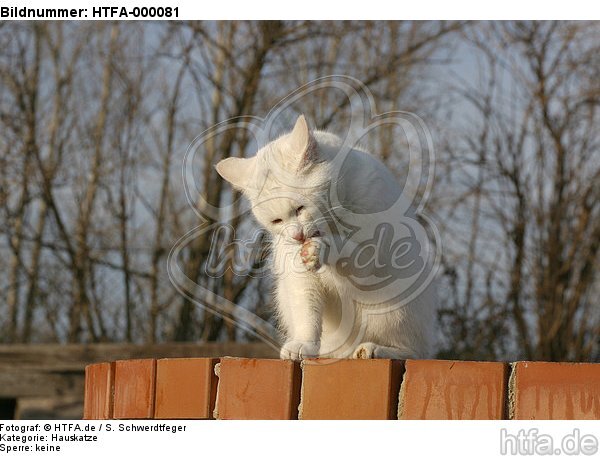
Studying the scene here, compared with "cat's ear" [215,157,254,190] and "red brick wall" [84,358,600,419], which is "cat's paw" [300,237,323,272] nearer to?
"cat's ear" [215,157,254,190]

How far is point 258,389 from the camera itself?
2.47 metres

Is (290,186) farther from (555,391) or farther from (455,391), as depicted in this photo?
(555,391)

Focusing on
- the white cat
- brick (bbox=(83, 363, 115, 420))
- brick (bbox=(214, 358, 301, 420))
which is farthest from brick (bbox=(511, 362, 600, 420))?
brick (bbox=(83, 363, 115, 420))

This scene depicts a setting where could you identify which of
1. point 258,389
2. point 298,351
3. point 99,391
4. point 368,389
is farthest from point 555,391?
point 99,391

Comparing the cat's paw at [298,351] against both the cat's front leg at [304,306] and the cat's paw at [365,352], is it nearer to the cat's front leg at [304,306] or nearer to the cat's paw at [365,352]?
the cat's front leg at [304,306]

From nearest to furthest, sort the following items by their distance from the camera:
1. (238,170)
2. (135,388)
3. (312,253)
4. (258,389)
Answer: (258,389) → (135,388) → (312,253) → (238,170)

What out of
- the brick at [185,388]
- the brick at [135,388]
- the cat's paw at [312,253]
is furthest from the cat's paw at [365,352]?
the brick at [135,388]

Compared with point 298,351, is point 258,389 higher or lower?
lower

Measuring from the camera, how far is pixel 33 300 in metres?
6.12

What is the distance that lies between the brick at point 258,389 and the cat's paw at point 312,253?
60cm

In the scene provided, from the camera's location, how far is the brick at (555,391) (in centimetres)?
217

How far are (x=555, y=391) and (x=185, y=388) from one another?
3.57 feet

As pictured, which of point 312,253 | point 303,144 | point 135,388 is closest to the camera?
point 135,388
